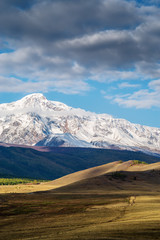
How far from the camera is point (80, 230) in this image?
4116 centimetres

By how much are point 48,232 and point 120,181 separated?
9438 centimetres

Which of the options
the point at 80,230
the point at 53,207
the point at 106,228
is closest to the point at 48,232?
the point at 80,230

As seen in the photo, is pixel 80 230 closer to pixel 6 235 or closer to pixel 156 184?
pixel 6 235

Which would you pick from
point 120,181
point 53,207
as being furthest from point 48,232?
point 120,181

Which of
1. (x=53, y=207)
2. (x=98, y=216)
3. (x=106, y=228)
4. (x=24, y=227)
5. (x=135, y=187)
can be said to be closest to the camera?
(x=106, y=228)

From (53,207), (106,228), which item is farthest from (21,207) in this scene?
(106,228)

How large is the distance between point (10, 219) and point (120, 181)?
84.5 m

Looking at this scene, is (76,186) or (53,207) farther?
(76,186)

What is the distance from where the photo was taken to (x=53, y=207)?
6581 cm

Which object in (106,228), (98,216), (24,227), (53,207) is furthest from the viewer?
(53,207)

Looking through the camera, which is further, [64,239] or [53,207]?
[53,207]

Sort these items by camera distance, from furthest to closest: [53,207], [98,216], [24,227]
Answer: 1. [53,207]
2. [98,216]
3. [24,227]

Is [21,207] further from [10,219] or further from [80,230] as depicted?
[80,230]

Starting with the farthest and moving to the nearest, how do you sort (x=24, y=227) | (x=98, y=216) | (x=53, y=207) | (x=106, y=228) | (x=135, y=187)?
1. (x=135, y=187)
2. (x=53, y=207)
3. (x=98, y=216)
4. (x=24, y=227)
5. (x=106, y=228)
